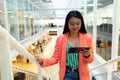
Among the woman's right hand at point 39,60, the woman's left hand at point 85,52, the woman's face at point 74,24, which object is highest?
the woman's face at point 74,24

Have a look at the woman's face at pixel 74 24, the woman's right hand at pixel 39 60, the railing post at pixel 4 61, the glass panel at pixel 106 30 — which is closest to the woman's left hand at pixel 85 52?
the woman's face at pixel 74 24

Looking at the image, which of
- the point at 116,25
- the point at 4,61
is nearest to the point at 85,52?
the point at 4,61

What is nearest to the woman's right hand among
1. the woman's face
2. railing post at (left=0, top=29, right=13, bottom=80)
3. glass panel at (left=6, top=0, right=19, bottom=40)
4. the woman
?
the woman

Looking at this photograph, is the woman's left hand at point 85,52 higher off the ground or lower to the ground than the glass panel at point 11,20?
lower

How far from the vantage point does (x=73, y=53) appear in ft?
5.31

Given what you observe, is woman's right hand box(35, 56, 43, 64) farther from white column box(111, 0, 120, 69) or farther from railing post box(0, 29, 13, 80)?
white column box(111, 0, 120, 69)

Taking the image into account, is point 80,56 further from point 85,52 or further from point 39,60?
point 39,60

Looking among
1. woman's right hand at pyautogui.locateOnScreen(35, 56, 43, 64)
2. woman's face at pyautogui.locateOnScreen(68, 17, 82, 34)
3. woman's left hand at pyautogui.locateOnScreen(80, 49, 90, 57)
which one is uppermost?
woman's face at pyautogui.locateOnScreen(68, 17, 82, 34)

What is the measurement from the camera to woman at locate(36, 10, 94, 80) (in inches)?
64.3

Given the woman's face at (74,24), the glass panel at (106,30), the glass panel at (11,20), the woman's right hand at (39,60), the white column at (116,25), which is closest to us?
the woman's face at (74,24)

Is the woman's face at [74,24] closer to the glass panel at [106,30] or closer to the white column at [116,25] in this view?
the white column at [116,25]

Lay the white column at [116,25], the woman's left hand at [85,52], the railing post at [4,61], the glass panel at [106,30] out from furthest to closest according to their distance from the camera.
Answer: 1. the glass panel at [106,30]
2. the white column at [116,25]
3. the woman's left hand at [85,52]
4. the railing post at [4,61]

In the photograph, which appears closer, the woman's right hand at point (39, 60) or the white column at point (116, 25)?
the woman's right hand at point (39, 60)

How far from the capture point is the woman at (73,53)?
1634 millimetres
